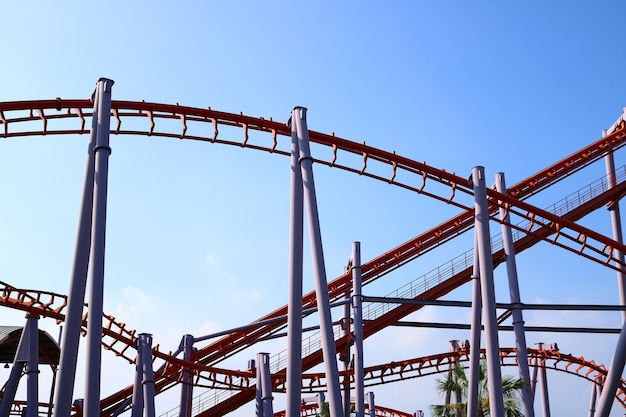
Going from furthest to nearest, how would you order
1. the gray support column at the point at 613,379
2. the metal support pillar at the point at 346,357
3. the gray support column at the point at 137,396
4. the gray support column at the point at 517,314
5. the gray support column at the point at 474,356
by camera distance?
the metal support pillar at the point at 346,357, the gray support column at the point at 137,396, the gray support column at the point at 517,314, the gray support column at the point at 613,379, the gray support column at the point at 474,356

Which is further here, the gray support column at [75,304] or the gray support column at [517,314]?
the gray support column at [517,314]

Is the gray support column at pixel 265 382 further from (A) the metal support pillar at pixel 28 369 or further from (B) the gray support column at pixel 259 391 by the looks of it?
(A) the metal support pillar at pixel 28 369

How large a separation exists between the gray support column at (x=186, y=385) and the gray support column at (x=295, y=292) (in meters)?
7.99

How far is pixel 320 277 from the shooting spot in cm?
1229

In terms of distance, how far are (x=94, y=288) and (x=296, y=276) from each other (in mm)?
3738

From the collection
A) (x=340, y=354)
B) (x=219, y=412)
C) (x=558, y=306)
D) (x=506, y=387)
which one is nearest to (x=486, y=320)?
(x=506, y=387)

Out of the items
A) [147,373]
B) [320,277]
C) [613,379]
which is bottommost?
[613,379]

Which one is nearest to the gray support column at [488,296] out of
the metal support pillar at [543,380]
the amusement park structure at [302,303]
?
the amusement park structure at [302,303]

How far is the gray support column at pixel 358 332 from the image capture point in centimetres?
1770

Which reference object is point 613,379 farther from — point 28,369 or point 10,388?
point 10,388

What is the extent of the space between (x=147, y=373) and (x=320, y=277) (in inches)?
246

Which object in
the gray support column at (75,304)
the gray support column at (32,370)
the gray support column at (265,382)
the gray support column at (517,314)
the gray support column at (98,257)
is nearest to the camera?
the gray support column at (75,304)

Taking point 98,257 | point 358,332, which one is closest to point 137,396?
point 358,332

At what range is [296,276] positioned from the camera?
1252 centimetres
